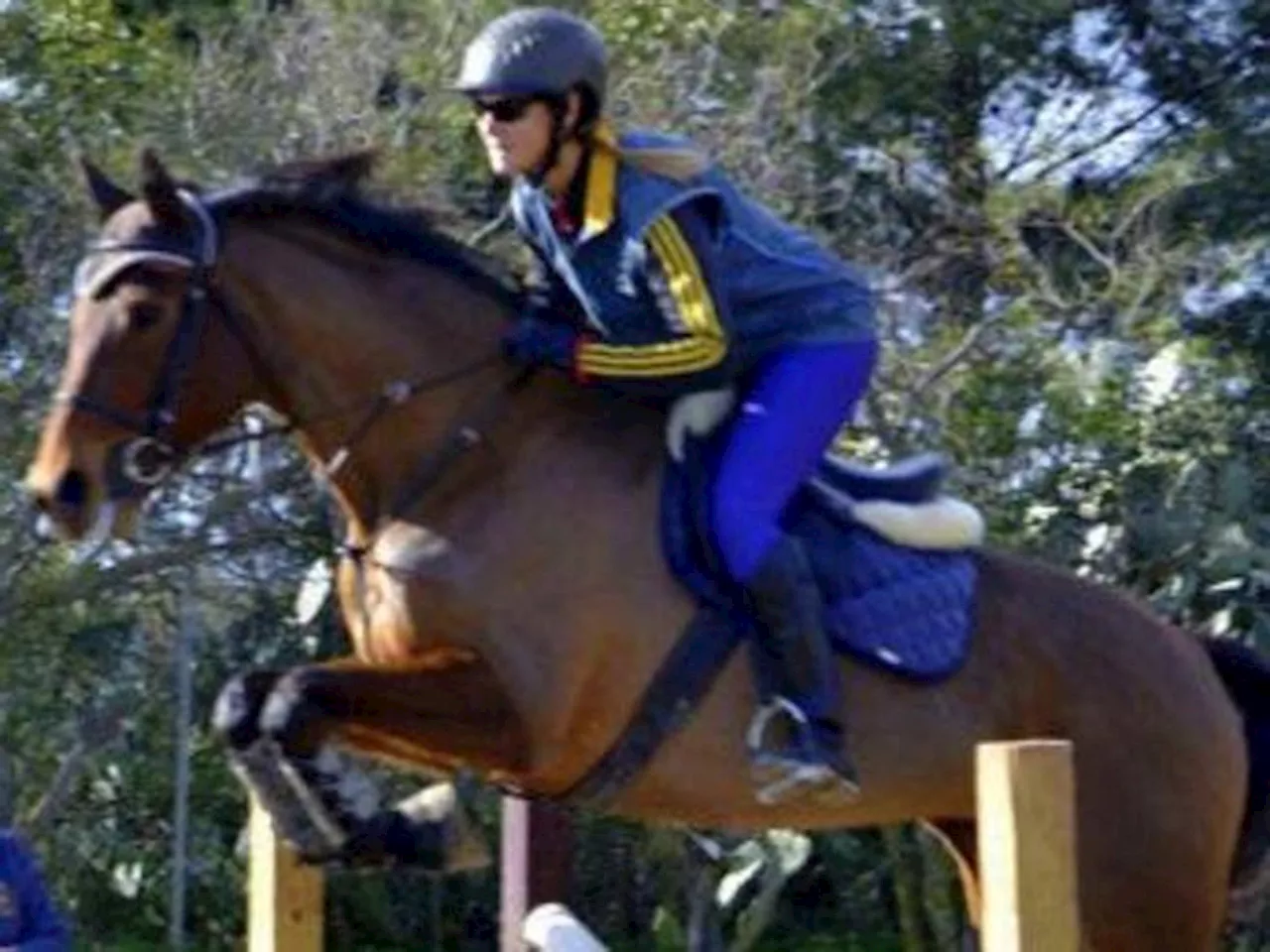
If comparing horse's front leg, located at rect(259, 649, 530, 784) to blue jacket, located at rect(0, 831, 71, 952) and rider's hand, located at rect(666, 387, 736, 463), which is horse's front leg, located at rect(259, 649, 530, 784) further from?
blue jacket, located at rect(0, 831, 71, 952)

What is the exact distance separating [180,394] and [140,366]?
3.4 inches

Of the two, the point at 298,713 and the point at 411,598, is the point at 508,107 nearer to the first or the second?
the point at 411,598

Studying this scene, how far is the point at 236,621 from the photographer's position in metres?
11.2

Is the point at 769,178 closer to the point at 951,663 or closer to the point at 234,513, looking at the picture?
the point at 234,513

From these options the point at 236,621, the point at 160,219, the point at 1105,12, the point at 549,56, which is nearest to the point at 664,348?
the point at 549,56

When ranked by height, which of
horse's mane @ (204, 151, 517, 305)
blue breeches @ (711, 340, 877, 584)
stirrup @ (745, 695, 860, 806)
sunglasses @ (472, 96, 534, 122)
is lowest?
stirrup @ (745, 695, 860, 806)

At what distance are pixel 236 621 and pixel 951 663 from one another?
5327 mm

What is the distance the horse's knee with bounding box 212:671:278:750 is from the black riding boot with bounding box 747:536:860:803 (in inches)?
35.3

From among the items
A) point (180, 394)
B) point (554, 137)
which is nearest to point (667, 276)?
point (554, 137)

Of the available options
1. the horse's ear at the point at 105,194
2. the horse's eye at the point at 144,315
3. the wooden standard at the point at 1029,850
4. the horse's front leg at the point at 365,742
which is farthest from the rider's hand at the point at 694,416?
the wooden standard at the point at 1029,850

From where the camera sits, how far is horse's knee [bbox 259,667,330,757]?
5520 mm

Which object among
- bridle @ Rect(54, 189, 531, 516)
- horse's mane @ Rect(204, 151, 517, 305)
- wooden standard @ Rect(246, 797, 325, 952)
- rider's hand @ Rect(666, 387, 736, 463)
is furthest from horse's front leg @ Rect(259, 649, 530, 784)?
horse's mane @ Rect(204, 151, 517, 305)

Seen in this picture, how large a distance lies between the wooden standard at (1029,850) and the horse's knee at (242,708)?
1.67 m

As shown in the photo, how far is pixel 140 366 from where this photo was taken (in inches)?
227
